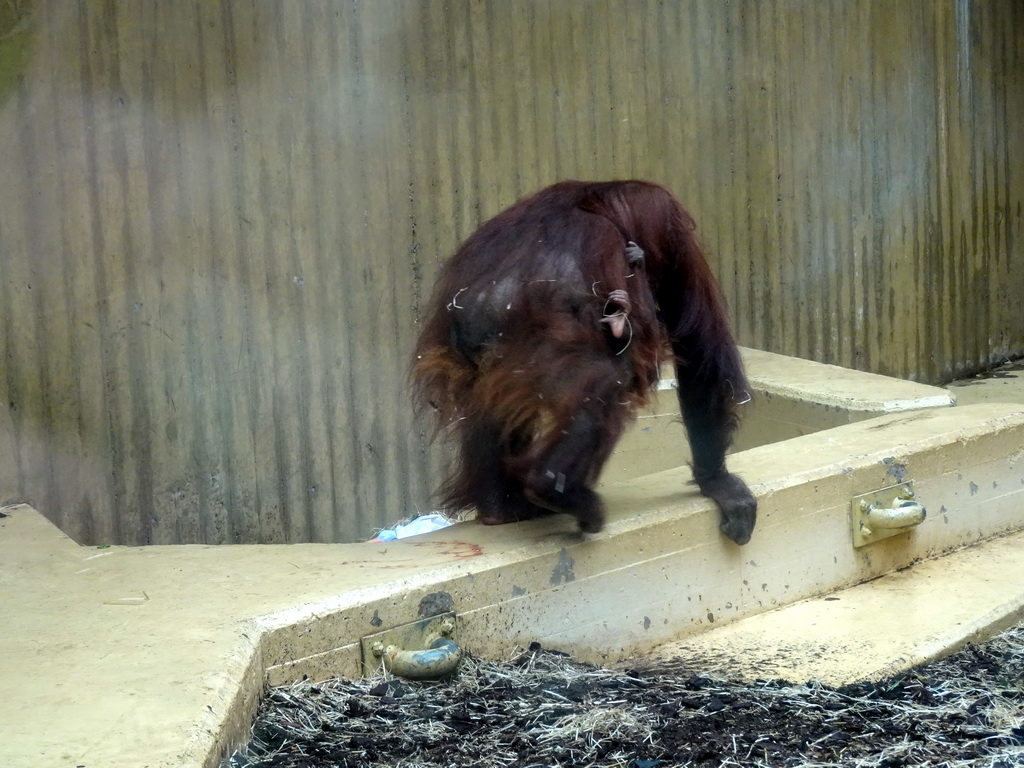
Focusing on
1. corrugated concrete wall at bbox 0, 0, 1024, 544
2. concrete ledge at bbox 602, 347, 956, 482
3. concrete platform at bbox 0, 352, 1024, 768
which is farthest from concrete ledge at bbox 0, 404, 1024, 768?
corrugated concrete wall at bbox 0, 0, 1024, 544

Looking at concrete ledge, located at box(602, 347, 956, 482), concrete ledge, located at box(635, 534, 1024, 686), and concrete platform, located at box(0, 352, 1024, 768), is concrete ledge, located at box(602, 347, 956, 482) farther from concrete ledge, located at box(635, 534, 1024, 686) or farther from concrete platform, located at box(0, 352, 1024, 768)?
concrete ledge, located at box(635, 534, 1024, 686)

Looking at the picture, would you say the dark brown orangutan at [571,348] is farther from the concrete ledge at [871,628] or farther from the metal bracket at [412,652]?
the metal bracket at [412,652]

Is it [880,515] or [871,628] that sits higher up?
[880,515]

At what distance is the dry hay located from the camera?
228 cm

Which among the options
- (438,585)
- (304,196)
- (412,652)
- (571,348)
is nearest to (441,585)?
(438,585)

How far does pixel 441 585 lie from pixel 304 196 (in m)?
2.14

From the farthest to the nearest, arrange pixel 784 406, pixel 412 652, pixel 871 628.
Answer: pixel 784 406
pixel 871 628
pixel 412 652

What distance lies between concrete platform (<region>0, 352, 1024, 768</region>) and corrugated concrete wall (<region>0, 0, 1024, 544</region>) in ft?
2.48

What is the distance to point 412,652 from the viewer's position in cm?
260

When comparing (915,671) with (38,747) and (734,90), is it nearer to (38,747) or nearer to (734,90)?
(38,747)

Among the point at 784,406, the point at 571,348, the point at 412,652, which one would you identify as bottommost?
the point at 784,406

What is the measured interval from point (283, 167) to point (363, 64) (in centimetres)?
52

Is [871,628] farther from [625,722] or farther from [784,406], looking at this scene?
[784,406]

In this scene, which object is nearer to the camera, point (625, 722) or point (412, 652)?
point (625, 722)
